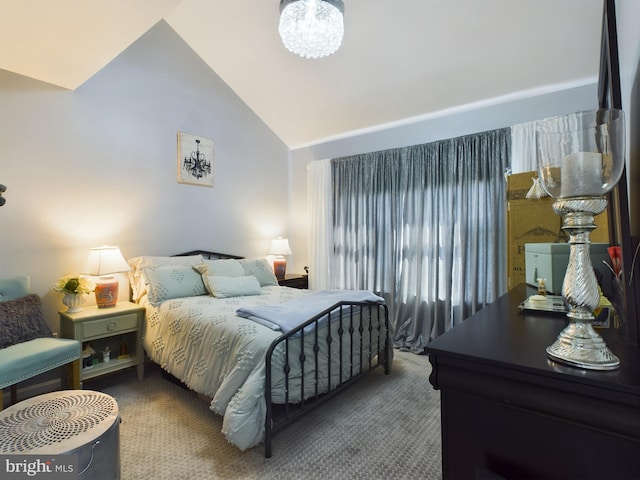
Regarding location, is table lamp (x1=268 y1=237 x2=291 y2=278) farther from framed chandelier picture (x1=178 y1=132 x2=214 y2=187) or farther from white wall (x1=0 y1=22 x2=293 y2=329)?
framed chandelier picture (x1=178 y1=132 x2=214 y2=187)

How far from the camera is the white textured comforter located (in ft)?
5.51

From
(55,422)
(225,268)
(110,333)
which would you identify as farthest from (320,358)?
(110,333)

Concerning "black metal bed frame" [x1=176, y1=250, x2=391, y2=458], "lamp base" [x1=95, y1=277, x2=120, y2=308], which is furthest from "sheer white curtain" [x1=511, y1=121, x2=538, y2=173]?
"lamp base" [x1=95, y1=277, x2=120, y2=308]

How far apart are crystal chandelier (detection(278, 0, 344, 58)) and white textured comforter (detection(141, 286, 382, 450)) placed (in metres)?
1.94

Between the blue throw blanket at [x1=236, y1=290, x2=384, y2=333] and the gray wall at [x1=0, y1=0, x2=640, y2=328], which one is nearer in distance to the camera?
the blue throw blanket at [x1=236, y1=290, x2=384, y2=333]

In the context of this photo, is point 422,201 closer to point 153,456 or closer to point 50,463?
point 153,456

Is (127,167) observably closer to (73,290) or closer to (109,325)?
(73,290)

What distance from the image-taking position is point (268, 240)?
4.43 meters

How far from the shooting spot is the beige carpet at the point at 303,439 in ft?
5.51

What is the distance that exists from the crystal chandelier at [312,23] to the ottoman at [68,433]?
2422mm

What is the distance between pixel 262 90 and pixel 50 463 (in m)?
3.80

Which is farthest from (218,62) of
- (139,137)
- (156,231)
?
(156,231)

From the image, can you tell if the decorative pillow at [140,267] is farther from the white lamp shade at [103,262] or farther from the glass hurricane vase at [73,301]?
the glass hurricane vase at [73,301]

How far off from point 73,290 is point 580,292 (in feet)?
10.2
